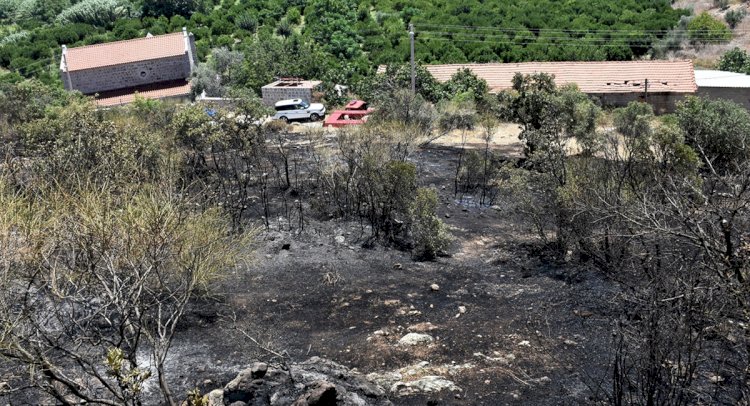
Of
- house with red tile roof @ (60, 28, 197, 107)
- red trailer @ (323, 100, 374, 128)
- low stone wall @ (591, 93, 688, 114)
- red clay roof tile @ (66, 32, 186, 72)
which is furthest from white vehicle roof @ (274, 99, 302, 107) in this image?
low stone wall @ (591, 93, 688, 114)

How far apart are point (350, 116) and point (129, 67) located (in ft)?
55.1

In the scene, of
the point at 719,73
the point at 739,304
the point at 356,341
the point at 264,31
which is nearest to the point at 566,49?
the point at 719,73

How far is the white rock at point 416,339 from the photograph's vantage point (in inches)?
494

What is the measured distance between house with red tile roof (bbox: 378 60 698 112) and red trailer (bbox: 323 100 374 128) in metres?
5.47

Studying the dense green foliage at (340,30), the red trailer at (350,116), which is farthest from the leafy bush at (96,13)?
the red trailer at (350,116)

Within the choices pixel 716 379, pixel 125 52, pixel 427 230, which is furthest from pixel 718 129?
pixel 125 52

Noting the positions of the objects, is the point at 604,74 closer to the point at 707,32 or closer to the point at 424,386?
the point at 707,32

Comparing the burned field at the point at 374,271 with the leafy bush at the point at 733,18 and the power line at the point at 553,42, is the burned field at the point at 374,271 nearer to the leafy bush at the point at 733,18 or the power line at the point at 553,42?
the power line at the point at 553,42

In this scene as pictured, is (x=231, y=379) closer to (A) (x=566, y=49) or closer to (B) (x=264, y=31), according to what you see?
(A) (x=566, y=49)

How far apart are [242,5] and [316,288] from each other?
48.2 meters

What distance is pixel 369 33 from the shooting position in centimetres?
5125

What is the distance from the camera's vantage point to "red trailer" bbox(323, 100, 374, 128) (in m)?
31.2

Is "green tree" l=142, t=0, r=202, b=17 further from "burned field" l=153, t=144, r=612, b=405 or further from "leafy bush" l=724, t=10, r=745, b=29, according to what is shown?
"burned field" l=153, t=144, r=612, b=405

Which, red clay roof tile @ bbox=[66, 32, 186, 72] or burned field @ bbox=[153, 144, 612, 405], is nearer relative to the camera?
burned field @ bbox=[153, 144, 612, 405]
